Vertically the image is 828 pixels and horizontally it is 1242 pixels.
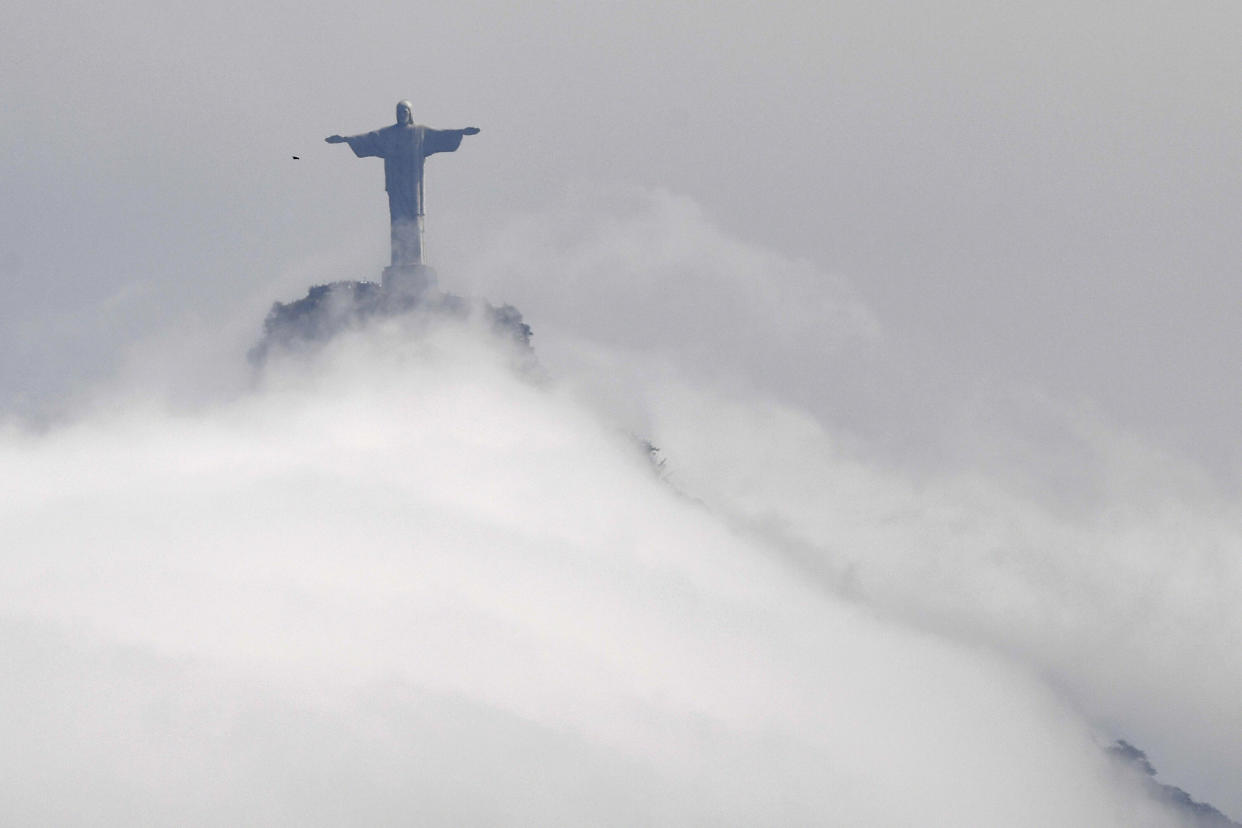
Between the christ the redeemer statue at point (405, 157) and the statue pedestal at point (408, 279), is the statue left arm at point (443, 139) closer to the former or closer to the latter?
the christ the redeemer statue at point (405, 157)

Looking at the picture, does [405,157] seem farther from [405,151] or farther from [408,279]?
[408,279]

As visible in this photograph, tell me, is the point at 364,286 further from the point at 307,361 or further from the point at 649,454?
the point at 649,454

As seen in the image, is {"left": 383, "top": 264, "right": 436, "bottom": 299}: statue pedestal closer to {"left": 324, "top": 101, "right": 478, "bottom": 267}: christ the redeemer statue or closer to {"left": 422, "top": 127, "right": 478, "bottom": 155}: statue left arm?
{"left": 324, "top": 101, "right": 478, "bottom": 267}: christ the redeemer statue

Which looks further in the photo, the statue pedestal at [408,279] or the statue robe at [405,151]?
the statue pedestal at [408,279]

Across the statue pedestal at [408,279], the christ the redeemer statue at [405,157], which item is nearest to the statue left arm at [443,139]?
the christ the redeemer statue at [405,157]

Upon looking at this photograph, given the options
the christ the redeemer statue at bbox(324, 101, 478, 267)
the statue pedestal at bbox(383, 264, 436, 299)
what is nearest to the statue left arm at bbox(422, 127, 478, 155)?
the christ the redeemer statue at bbox(324, 101, 478, 267)

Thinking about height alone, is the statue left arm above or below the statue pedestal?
above
